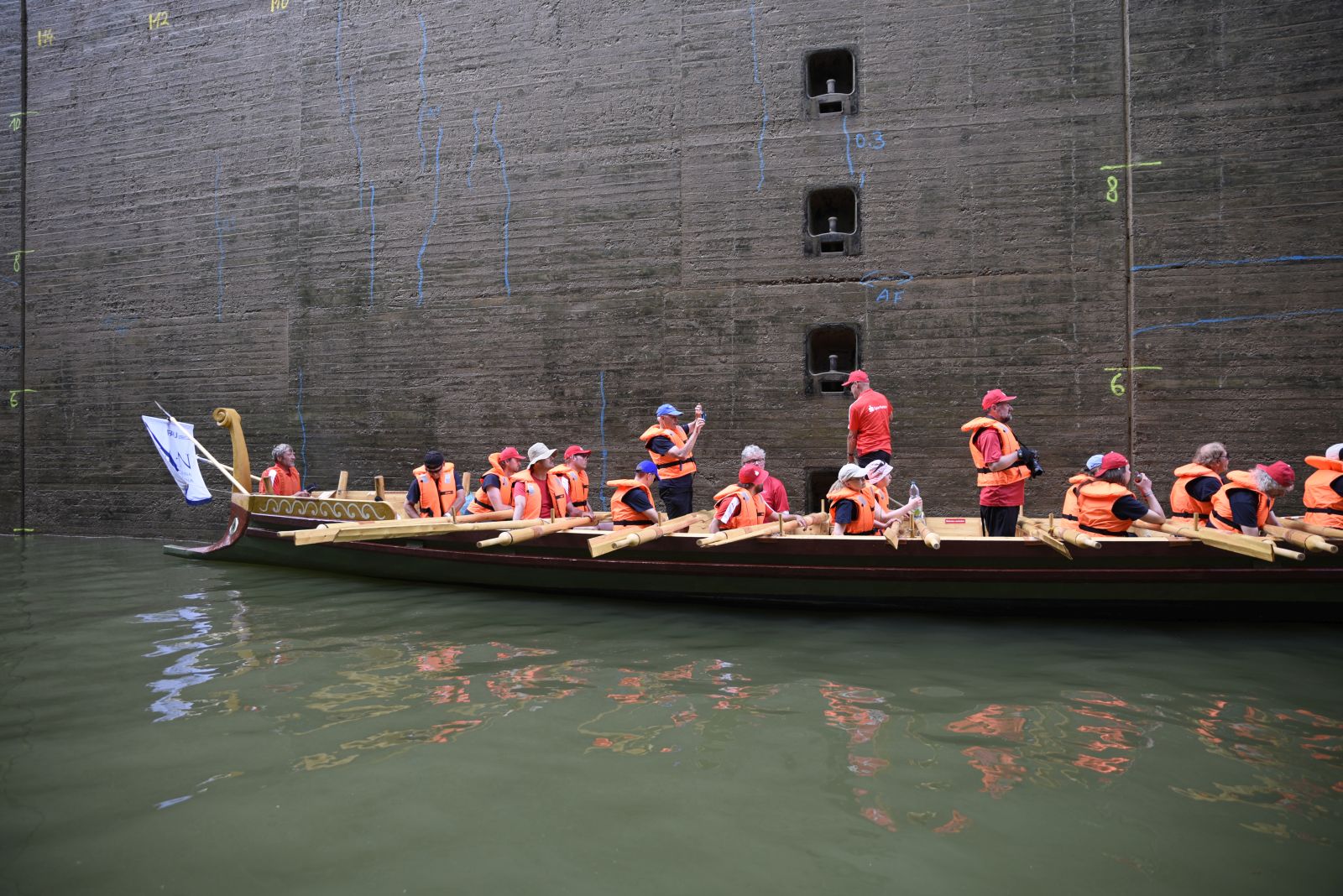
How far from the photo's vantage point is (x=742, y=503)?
7312mm

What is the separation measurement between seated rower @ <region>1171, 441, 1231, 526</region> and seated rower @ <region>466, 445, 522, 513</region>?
6.26 m

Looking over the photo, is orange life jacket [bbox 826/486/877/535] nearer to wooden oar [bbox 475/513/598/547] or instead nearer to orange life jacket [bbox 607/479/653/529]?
orange life jacket [bbox 607/479/653/529]

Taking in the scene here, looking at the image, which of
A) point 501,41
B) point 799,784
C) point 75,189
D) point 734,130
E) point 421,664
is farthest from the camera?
point 75,189

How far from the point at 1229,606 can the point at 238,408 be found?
12924mm

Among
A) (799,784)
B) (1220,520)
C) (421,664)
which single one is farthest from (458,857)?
(1220,520)

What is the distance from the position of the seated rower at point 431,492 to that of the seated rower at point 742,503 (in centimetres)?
334

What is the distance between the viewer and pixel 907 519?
7.62 meters

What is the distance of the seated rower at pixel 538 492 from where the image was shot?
799cm

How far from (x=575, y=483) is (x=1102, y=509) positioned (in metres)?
5.36

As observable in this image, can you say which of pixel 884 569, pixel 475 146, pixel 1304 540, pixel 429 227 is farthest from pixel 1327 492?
pixel 429 227

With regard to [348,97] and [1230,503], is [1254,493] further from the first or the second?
[348,97]

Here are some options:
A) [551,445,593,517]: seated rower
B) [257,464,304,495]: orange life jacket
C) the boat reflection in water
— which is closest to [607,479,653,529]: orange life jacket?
[551,445,593,517]: seated rower

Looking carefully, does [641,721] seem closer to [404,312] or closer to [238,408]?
[404,312]

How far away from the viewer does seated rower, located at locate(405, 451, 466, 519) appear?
30.5ft
